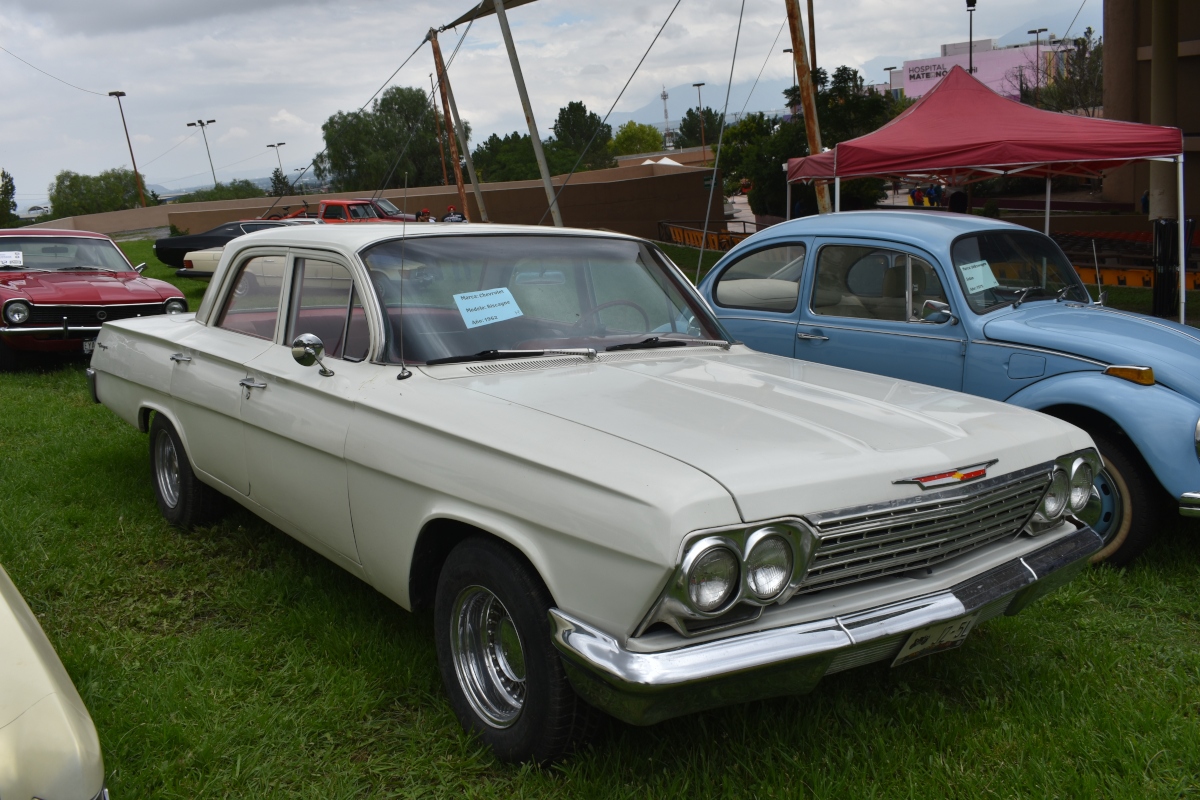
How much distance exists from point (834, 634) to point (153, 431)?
3.93 meters

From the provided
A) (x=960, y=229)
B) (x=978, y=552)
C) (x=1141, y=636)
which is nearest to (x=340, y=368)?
(x=978, y=552)

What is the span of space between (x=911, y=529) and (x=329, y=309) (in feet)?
7.53

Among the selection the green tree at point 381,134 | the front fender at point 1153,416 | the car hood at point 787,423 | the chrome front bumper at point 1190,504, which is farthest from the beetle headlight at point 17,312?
the chrome front bumper at point 1190,504

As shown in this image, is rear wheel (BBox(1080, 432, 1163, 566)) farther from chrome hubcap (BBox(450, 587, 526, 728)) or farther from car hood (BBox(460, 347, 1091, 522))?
chrome hubcap (BBox(450, 587, 526, 728))

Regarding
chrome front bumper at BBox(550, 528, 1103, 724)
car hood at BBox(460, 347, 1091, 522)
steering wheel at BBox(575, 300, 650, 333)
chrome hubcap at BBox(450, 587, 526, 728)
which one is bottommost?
chrome hubcap at BBox(450, 587, 526, 728)

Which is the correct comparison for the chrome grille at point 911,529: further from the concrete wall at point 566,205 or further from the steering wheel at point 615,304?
the concrete wall at point 566,205

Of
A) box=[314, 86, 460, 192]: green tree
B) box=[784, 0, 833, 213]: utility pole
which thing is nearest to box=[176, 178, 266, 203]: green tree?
box=[314, 86, 460, 192]: green tree

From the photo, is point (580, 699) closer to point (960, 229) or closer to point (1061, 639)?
point (1061, 639)

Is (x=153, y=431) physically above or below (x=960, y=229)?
below

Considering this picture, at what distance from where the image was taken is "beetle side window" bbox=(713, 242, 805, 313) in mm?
5695

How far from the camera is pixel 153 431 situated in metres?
4.91

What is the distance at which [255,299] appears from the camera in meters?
4.32

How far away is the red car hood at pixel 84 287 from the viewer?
912cm

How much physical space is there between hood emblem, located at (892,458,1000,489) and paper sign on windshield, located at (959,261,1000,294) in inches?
101
